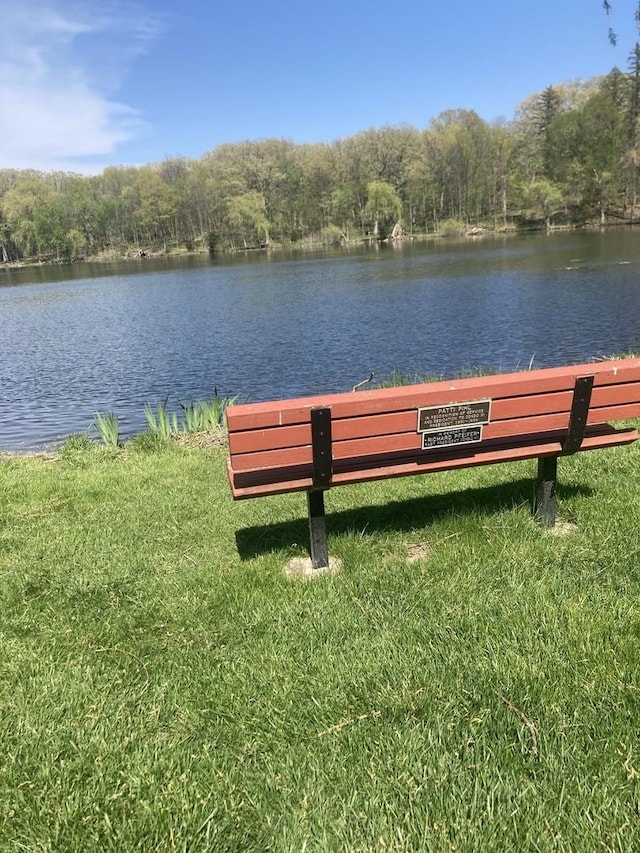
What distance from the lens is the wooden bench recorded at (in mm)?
3561

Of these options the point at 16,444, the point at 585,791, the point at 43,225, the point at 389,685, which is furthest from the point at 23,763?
the point at 43,225

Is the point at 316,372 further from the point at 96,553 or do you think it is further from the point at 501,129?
the point at 501,129

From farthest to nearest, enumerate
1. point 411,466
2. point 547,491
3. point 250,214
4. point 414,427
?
point 250,214, point 547,491, point 411,466, point 414,427

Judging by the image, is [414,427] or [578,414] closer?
[414,427]

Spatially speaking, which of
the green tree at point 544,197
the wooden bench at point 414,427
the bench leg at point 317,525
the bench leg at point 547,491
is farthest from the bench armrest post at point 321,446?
the green tree at point 544,197

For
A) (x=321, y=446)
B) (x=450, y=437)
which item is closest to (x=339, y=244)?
(x=450, y=437)

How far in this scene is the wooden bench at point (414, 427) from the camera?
140 inches

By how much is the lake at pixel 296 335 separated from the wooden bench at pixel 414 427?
10.7 m

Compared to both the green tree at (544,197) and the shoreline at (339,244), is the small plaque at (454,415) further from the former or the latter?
the green tree at (544,197)

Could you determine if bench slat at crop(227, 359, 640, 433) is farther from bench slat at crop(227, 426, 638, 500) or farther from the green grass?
the green grass

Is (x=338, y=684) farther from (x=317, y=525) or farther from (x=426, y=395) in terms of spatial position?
(x=426, y=395)

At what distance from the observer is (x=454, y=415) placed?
374 cm

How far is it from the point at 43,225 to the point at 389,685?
131 m

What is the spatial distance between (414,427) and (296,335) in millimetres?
21677
